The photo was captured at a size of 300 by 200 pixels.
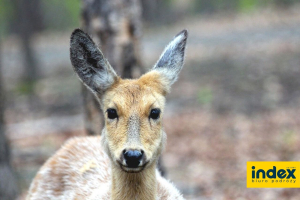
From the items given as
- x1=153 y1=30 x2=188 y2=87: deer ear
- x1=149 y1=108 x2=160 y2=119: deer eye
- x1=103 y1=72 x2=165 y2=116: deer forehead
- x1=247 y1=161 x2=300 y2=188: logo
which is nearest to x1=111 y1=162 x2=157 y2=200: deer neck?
x1=149 y1=108 x2=160 y2=119: deer eye

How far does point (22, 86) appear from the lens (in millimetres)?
19547

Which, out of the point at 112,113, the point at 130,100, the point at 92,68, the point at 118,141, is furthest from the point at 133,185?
the point at 92,68

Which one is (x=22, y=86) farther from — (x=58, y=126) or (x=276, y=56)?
(x=276, y=56)

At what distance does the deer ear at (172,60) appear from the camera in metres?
5.04

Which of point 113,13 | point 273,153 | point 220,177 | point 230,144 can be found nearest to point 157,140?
point 113,13

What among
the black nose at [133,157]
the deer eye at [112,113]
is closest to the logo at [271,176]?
the deer eye at [112,113]

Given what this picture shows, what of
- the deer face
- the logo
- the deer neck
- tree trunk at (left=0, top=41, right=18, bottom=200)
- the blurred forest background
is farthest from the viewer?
the blurred forest background

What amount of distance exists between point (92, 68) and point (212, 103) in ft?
29.9

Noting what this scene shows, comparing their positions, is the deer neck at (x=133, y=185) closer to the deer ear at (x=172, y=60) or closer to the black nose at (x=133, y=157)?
the black nose at (x=133, y=157)

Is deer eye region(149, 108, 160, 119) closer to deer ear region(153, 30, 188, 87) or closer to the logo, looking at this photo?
deer ear region(153, 30, 188, 87)

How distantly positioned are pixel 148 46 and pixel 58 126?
1238cm

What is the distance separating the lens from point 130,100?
4398 millimetres

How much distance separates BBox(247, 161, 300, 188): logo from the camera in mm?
6344

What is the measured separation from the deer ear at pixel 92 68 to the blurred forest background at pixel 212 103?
2623 mm
